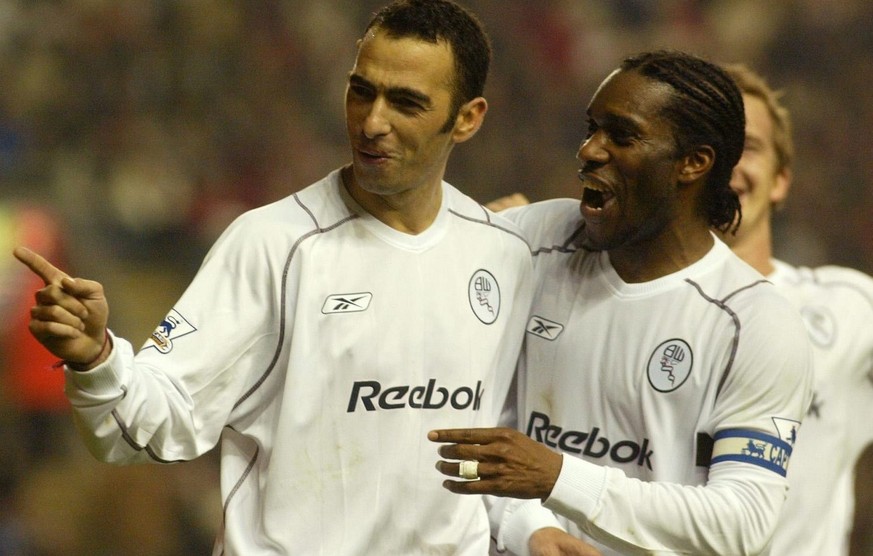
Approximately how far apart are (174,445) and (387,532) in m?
0.50

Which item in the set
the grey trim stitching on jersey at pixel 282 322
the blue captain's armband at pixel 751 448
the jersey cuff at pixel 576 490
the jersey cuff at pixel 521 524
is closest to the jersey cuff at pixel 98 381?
the grey trim stitching on jersey at pixel 282 322

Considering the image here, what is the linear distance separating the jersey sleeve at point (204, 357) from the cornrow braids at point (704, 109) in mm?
957

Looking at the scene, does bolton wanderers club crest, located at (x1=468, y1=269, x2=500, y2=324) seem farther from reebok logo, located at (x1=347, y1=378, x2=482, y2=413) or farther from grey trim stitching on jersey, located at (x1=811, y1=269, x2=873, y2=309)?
grey trim stitching on jersey, located at (x1=811, y1=269, x2=873, y2=309)

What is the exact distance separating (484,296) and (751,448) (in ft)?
2.21

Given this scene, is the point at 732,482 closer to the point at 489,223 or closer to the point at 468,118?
Result: the point at 489,223

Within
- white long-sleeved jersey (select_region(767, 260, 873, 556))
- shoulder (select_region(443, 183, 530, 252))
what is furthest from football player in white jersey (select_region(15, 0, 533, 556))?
white long-sleeved jersey (select_region(767, 260, 873, 556))

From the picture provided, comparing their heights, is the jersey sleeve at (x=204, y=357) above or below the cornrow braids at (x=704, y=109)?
below

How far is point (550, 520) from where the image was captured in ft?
10.2

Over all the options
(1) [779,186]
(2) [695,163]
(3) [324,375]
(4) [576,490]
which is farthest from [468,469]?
(1) [779,186]

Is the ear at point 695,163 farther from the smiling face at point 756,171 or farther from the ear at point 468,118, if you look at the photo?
the smiling face at point 756,171

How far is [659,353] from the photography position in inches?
118

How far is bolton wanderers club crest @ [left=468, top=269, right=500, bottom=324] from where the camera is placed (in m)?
3.01

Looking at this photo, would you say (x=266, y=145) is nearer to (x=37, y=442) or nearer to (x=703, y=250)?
(x=37, y=442)

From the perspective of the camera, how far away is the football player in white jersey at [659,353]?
2.82 metres
